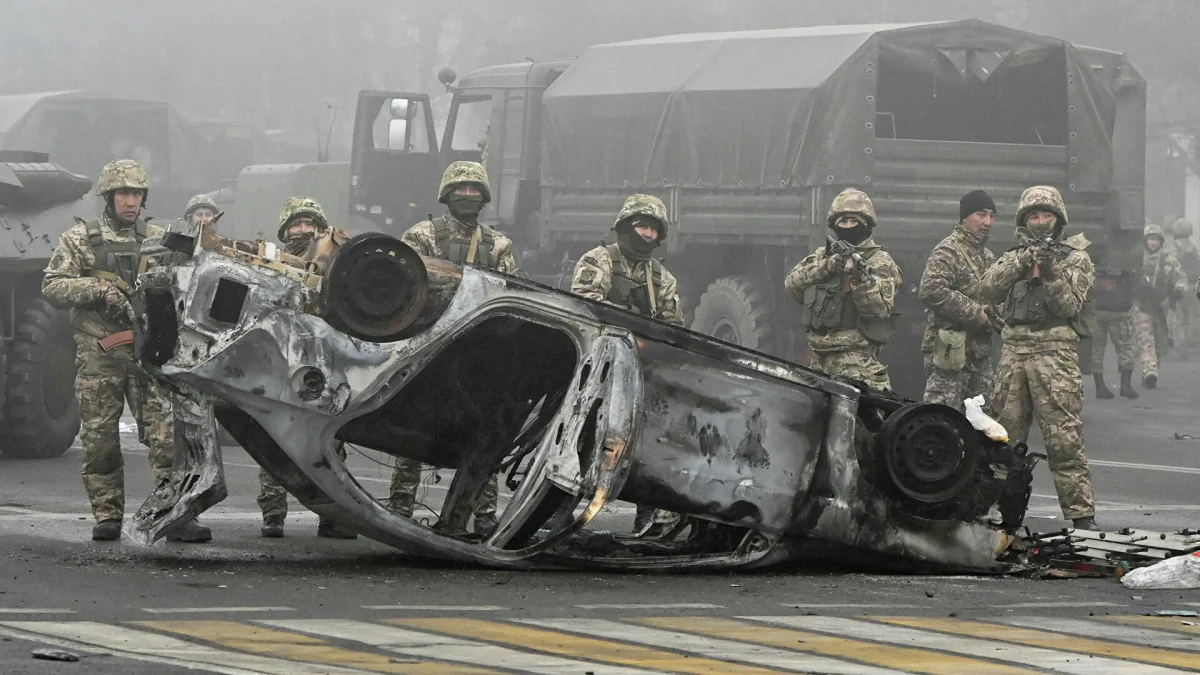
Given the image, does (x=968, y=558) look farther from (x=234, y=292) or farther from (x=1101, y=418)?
(x=1101, y=418)

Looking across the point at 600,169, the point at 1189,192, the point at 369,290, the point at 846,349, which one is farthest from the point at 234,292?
the point at 1189,192

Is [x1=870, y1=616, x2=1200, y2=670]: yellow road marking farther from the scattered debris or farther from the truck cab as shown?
the truck cab

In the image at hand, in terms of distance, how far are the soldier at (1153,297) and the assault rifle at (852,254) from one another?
12.7 metres

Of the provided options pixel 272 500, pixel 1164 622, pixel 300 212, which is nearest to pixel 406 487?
pixel 272 500

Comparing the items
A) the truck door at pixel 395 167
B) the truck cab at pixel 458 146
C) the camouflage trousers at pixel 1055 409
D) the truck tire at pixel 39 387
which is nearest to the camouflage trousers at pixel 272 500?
the camouflage trousers at pixel 1055 409

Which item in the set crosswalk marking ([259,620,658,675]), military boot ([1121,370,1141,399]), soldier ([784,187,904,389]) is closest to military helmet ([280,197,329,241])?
soldier ([784,187,904,389])

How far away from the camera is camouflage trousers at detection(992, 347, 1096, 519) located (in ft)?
36.6

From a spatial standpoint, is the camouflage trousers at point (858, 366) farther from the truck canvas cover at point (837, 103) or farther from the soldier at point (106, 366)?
the truck canvas cover at point (837, 103)

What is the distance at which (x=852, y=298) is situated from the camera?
11484mm

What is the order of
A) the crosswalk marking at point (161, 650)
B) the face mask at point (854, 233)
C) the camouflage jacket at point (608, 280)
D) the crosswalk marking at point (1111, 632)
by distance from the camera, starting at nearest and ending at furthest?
the crosswalk marking at point (161, 650)
the crosswalk marking at point (1111, 632)
the camouflage jacket at point (608, 280)
the face mask at point (854, 233)

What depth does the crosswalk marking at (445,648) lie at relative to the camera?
634 cm

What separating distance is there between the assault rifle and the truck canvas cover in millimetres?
6968

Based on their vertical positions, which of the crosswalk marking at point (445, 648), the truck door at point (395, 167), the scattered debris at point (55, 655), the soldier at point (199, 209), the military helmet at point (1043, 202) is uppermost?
the truck door at point (395, 167)

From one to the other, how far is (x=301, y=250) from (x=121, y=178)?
3.33 feet
